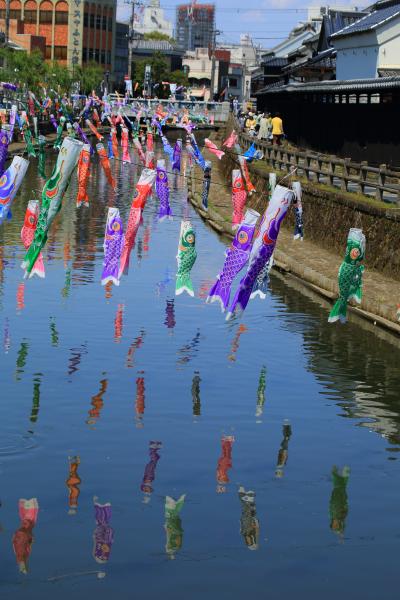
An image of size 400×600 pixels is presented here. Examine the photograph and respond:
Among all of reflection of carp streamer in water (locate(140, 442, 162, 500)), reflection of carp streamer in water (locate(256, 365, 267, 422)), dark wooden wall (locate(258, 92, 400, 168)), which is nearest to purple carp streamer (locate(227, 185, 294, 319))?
reflection of carp streamer in water (locate(256, 365, 267, 422))

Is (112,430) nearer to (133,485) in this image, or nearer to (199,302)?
(133,485)

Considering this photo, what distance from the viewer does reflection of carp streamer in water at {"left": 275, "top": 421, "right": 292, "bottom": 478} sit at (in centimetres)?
1812

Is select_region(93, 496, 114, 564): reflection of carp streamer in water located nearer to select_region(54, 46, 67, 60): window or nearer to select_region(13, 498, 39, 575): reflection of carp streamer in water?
select_region(13, 498, 39, 575): reflection of carp streamer in water

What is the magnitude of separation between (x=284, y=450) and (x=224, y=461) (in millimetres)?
1210

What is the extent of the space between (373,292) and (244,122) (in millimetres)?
56294

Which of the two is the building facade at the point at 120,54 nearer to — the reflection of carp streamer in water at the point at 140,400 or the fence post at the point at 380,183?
the fence post at the point at 380,183

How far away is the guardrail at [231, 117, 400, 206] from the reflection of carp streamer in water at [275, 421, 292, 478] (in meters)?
11.3

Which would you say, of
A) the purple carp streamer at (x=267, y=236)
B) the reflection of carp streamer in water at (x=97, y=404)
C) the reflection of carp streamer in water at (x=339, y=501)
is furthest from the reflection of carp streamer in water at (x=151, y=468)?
the purple carp streamer at (x=267, y=236)

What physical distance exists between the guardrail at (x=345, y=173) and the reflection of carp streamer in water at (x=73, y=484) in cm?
1419

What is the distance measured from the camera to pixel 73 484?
17.0 metres

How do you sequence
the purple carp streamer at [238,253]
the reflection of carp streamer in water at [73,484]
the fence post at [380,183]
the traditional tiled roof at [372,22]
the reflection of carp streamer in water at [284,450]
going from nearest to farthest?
the reflection of carp streamer in water at [73,484] → the reflection of carp streamer in water at [284,450] → the purple carp streamer at [238,253] → the fence post at [380,183] → the traditional tiled roof at [372,22]

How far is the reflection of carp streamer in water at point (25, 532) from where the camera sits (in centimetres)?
1445

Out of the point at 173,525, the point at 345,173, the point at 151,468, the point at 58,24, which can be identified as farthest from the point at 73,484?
the point at 58,24

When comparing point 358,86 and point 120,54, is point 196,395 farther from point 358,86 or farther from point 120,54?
point 120,54
